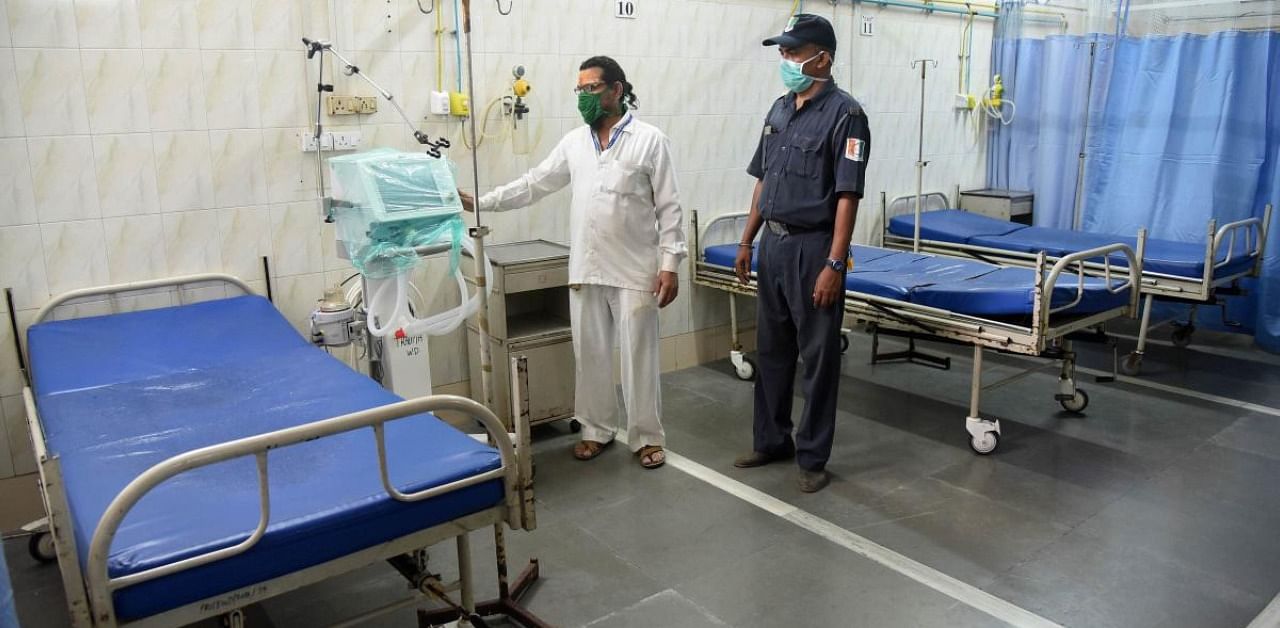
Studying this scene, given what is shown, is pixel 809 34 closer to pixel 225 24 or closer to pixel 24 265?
pixel 225 24

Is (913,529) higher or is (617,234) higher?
(617,234)

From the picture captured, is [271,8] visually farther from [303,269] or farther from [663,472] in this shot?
[663,472]

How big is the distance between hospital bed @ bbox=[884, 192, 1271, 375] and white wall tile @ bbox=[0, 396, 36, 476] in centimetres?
491

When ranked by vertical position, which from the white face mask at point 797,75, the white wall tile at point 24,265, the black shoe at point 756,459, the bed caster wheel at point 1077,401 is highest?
the white face mask at point 797,75

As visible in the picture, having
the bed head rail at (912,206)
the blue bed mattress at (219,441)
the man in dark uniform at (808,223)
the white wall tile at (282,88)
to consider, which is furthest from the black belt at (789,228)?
the bed head rail at (912,206)

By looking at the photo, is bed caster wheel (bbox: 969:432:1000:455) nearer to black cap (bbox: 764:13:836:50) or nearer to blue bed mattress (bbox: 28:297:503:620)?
black cap (bbox: 764:13:836:50)

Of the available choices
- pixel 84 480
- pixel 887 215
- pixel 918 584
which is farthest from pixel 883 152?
pixel 84 480

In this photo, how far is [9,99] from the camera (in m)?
3.26

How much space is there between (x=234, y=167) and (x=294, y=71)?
0.49 meters

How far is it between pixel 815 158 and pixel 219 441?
230 centimetres

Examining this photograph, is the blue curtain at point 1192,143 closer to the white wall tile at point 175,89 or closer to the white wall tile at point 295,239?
the white wall tile at point 295,239

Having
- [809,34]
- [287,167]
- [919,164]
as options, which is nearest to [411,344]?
[287,167]

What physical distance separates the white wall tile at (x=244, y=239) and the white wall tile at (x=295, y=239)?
0.03 meters

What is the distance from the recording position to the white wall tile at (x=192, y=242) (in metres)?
3.67
